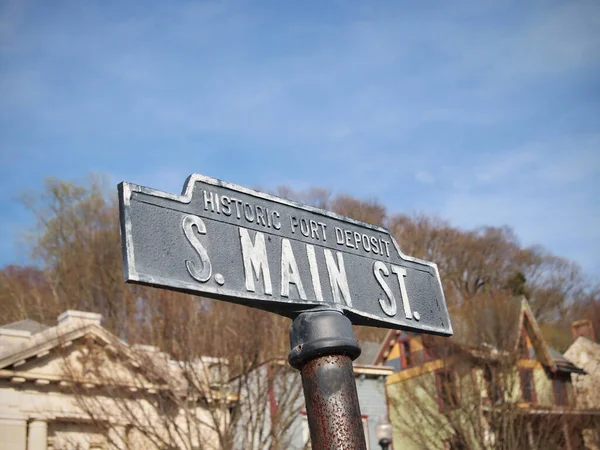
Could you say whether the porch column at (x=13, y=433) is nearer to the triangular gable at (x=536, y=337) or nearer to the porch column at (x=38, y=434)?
the porch column at (x=38, y=434)

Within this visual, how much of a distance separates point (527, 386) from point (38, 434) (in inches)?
646

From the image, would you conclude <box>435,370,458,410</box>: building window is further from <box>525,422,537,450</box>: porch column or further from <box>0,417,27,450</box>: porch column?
<box>0,417,27,450</box>: porch column

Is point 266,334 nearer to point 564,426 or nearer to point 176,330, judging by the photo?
point 176,330

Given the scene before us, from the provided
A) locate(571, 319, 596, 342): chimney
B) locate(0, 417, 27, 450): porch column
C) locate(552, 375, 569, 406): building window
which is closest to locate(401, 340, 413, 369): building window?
locate(552, 375, 569, 406): building window

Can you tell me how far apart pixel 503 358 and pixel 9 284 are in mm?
26357

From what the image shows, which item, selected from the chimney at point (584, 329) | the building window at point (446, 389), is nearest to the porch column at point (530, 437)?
the building window at point (446, 389)

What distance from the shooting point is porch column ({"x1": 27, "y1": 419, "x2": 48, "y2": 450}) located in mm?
21469

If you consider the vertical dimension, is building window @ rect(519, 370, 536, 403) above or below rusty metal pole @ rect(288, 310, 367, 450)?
above

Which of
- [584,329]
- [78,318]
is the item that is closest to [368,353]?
[78,318]

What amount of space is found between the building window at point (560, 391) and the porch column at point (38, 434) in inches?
725

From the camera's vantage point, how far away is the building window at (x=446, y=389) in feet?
84.5

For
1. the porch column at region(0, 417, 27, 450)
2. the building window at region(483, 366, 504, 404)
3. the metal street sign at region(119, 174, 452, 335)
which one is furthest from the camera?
the building window at region(483, 366, 504, 404)

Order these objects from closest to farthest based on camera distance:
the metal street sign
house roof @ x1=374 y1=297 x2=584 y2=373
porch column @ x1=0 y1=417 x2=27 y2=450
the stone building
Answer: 1. the metal street sign
2. the stone building
3. porch column @ x1=0 y1=417 x2=27 y2=450
4. house roof @ x1=374 y1=297 x2=584 y2=373

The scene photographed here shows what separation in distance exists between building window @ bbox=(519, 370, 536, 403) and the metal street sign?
2520 centimetres
